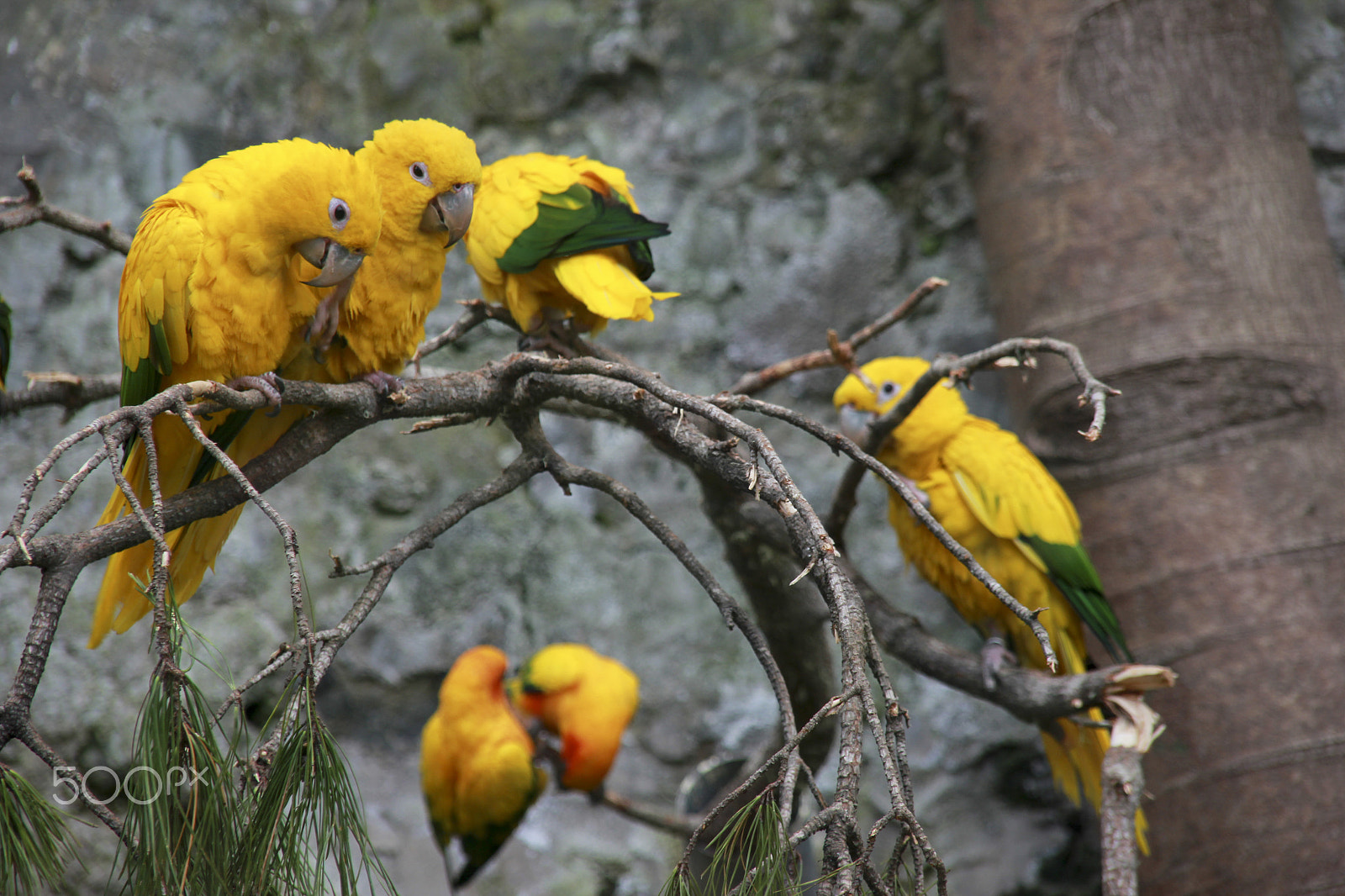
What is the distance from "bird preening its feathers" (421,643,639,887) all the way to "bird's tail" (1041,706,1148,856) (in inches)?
36.2

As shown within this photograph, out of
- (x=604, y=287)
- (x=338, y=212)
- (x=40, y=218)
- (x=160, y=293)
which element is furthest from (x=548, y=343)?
(x=40, y=218)

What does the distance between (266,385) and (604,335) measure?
1634 millimetres

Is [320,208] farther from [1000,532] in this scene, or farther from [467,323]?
[1000,532]

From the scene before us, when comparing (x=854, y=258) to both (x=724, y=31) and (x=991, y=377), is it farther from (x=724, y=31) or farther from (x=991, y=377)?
(x=724, y=31)

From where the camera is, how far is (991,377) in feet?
8.45

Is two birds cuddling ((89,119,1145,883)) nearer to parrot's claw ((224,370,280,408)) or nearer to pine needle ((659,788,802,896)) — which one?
parrot's claw ((224,370,280,408))

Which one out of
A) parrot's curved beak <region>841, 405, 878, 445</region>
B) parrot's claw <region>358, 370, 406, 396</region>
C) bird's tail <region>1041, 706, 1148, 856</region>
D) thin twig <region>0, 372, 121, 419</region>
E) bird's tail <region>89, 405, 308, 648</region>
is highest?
thin twig <region>0, 372, 121, 419</region>

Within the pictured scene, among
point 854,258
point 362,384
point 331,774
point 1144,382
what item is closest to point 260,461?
point 362,384

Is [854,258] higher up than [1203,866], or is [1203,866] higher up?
[854,258]

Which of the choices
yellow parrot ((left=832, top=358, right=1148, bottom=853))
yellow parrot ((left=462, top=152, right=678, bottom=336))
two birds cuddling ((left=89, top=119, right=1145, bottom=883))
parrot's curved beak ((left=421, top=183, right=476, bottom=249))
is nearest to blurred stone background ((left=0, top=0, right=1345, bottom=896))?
two birds cuddling ((left=89, top=119, right=1145, bottom=883))

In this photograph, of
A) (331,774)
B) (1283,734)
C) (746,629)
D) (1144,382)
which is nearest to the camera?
(331,774)

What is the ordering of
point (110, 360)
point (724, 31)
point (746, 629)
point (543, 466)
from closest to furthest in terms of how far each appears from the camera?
point (746, 629)
point (543, 466)
point (110, 360)
point (724, 31)

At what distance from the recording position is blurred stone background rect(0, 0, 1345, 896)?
2.33m

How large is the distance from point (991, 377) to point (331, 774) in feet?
7.25
